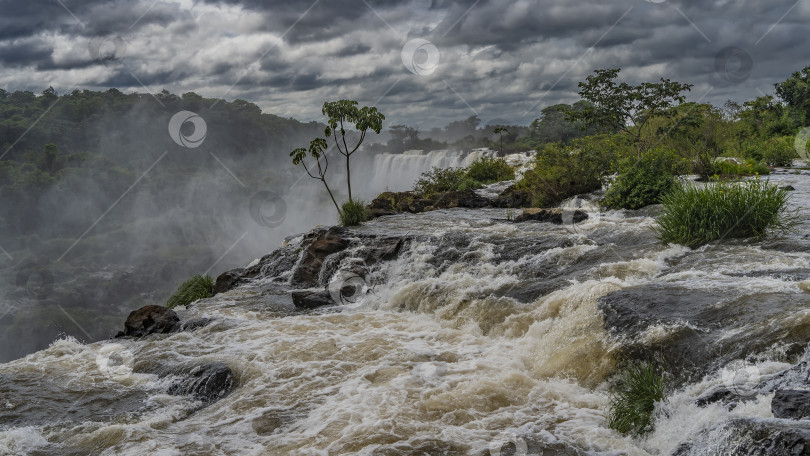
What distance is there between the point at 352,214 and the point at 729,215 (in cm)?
1037

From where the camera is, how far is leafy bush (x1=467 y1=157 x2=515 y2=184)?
88.9ft

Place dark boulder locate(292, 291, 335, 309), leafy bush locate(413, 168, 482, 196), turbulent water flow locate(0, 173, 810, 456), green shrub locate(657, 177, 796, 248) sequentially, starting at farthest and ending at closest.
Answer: leafy bush locate(413, 168, 482, 196)
dark boulder locate(292, 291, 335, 309)
green shrub locate(657, 177, 796, 248)
turbulent water flow locate(0, 173, 810, 456)

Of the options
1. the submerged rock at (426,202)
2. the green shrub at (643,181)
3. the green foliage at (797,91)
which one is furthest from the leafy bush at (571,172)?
the green foliage at (797,91)

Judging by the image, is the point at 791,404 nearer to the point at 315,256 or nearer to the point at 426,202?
the point at 315,256

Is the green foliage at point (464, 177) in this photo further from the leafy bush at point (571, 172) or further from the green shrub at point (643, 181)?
the green shrub at point (643, 181)

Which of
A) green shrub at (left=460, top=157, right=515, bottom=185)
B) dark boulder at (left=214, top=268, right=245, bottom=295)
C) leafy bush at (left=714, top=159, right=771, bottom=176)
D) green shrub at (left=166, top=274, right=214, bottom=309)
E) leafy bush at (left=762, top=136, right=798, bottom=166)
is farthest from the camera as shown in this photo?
green shrub at (left=460, top=157, right=515, bottom=185)

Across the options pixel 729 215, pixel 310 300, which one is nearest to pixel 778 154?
pixel 729 215

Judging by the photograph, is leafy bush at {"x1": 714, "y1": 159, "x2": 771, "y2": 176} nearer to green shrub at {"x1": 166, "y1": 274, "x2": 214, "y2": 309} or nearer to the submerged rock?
the submerged rock

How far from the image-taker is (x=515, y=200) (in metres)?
19.4

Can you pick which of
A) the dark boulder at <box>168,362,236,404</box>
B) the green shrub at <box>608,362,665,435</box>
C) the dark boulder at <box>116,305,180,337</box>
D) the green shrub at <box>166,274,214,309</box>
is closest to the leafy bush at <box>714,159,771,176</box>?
the green shrub at <box>608,362,665,435</box>

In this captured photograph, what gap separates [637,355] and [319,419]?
3244 mm

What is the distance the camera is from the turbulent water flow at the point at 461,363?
4.80 m

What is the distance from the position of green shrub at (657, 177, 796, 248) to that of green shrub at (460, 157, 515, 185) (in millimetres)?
17806

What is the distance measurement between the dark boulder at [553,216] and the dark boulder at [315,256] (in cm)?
489
